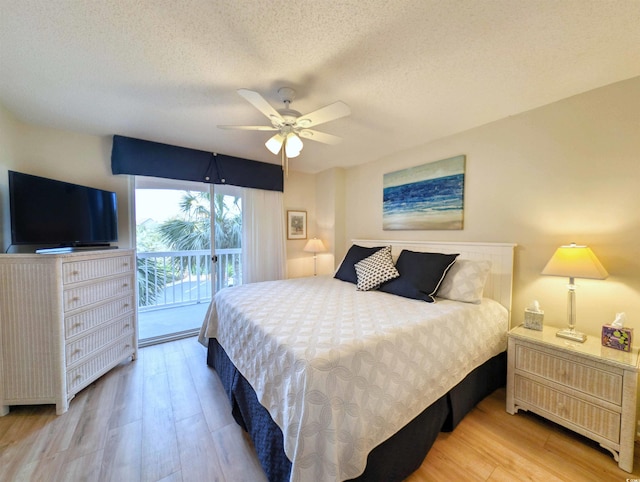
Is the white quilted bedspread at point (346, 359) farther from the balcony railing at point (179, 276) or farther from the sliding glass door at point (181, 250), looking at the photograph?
the balcony railing at point (179, 276)

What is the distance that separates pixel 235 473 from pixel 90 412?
128 centimetres

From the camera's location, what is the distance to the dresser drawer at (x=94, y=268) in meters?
1.84

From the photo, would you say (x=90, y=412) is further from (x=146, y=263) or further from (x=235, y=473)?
(x=146, y=263)

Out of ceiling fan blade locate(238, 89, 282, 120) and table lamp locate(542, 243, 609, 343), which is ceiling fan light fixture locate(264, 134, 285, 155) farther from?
table lamp locate(542, 243, 609, 343)

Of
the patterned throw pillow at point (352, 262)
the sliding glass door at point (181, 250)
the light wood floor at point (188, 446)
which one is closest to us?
the light wood floor at point (188, 446)

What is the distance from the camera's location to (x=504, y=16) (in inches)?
45.3

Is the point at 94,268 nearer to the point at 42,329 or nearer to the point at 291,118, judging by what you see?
the point at 42,329

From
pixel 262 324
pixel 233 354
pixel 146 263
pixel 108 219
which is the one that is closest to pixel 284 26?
pixel 262 324

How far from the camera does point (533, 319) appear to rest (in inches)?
72.7

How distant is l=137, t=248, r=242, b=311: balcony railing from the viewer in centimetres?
368

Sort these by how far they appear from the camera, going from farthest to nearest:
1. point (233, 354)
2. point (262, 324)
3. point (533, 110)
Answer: point (533, 110) < point (233, 354) < point (262, 324)

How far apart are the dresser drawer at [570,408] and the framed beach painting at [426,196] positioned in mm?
1411

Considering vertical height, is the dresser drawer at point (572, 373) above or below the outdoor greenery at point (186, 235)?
below

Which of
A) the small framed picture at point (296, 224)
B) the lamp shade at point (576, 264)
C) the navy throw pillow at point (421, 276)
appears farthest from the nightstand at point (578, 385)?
the small framed picture at point (296, 224)
